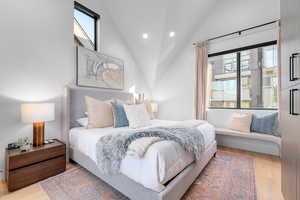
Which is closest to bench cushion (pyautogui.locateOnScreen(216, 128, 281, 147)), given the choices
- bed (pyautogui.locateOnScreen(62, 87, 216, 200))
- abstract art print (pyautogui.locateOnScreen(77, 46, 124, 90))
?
bed (pyautogui.locateOnScreen(62, 87, 216, 200))

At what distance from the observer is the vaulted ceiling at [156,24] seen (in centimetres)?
288

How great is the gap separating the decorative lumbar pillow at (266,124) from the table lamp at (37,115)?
3637 millimetres

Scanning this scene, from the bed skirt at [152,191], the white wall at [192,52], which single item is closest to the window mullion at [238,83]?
the white wall at [192,52]

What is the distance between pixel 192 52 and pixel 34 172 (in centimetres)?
404

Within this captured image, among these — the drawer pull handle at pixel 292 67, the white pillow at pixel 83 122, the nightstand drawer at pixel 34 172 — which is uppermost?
the drawer pull handle at pixel 292 67

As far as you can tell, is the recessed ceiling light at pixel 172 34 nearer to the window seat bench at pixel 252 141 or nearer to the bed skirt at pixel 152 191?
the window seat bench at pixel 252 141

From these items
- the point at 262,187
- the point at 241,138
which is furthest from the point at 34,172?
the point at 241,138

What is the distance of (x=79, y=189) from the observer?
1612 millimetres

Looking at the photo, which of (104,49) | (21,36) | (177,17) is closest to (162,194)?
(21,36)

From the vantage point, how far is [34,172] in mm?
1720

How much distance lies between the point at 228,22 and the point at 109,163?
3921 mm

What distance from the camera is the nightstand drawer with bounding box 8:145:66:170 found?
156 cm

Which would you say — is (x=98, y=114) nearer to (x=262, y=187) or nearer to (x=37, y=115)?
(x=37, y=115)

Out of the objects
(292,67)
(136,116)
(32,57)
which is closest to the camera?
(292,67)
